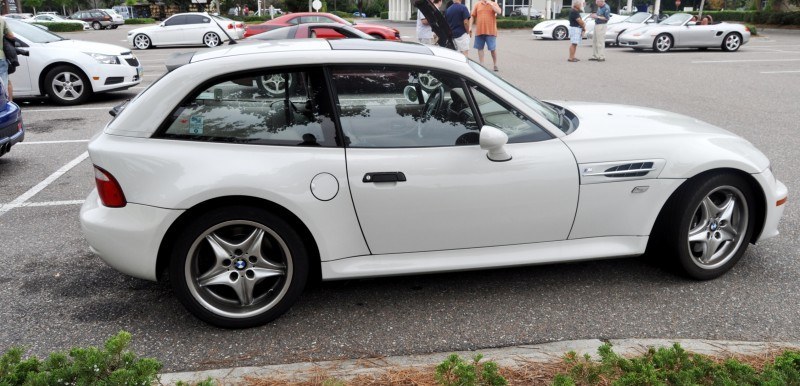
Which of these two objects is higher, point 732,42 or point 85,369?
point 732,42

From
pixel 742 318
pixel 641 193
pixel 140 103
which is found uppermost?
pixel 140 103

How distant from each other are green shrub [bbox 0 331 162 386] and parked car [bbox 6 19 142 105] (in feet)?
30.9

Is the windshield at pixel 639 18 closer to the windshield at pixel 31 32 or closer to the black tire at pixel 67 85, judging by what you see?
the black tire at pixel 67 85

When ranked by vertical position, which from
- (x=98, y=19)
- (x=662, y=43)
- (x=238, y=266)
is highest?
(x=98, y=19)

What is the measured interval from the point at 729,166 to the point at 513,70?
12.4 metres

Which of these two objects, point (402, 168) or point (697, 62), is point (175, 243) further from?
point (697, 62)

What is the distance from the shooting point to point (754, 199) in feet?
12.6

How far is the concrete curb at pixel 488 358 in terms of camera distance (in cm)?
285

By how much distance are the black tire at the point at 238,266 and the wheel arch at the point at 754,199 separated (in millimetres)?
2079

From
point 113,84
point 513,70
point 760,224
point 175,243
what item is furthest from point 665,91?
point 175,243

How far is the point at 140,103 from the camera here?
11.1ft

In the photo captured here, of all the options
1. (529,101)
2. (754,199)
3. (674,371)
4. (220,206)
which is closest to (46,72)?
(220,206)

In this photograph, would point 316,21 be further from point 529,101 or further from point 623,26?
point 529,101

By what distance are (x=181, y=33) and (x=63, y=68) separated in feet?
48.9
